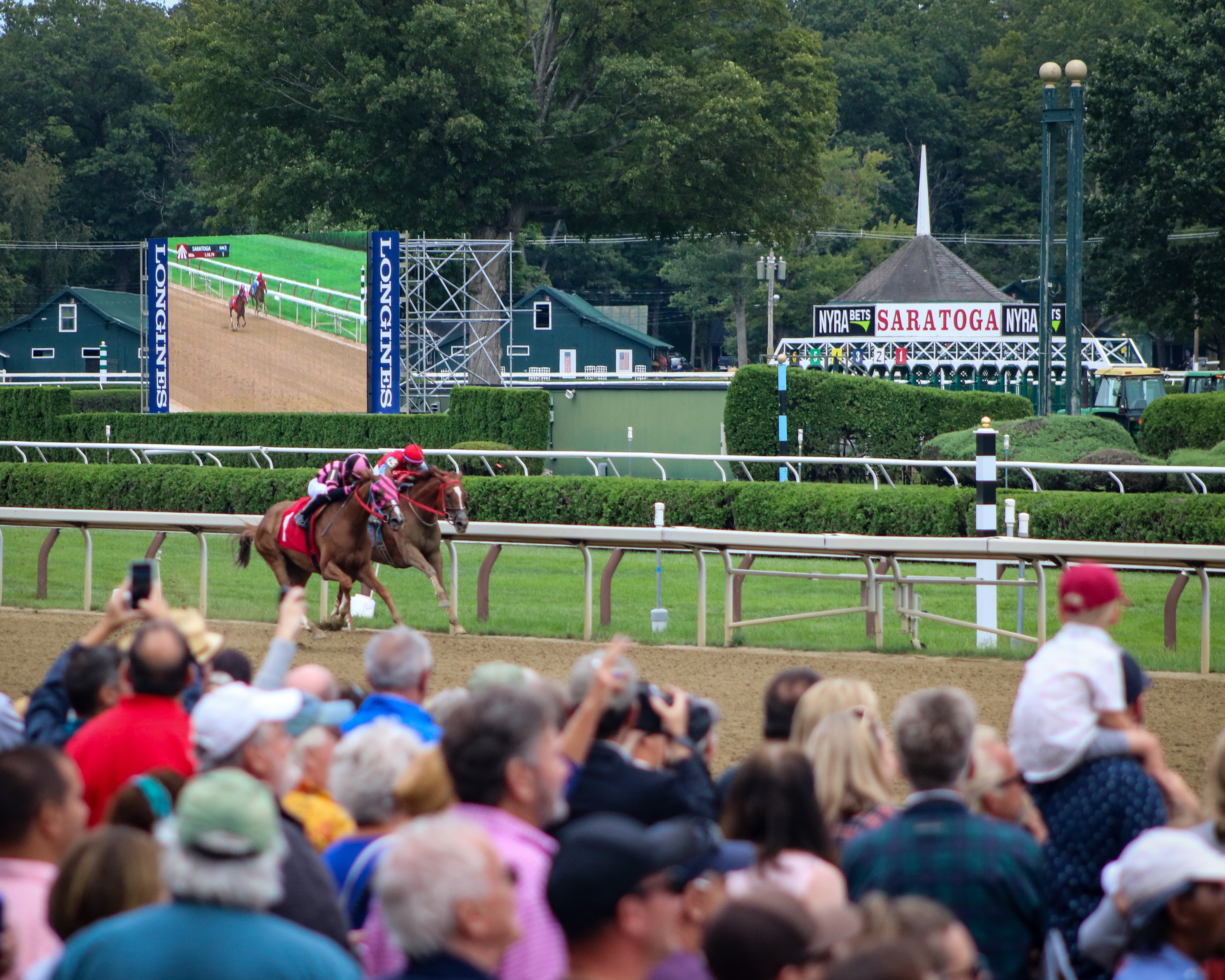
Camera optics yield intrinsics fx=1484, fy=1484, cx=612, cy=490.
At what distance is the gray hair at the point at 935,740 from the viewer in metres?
2.91

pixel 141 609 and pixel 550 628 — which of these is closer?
pixel 141 609

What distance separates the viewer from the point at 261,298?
2258 centimetres

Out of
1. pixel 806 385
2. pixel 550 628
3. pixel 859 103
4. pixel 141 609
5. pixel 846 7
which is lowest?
pixel 550 628

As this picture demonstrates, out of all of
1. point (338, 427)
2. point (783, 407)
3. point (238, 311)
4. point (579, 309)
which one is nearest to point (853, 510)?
point (783, 407)

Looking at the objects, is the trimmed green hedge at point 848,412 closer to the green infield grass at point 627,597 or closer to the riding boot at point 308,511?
the green infield grass at point 627,597

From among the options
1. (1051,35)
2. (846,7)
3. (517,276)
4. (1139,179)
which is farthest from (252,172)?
(846,7)

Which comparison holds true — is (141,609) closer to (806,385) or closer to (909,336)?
(806,385)

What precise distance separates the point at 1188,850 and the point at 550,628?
7.54 meters

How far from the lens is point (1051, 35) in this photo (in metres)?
58.8

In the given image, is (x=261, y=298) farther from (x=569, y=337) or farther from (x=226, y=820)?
(x=569, y=337)

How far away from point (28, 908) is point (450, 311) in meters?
25.1

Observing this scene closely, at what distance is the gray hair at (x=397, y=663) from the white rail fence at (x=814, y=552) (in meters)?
4.91

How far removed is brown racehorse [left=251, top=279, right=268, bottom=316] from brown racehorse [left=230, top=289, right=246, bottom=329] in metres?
0.13

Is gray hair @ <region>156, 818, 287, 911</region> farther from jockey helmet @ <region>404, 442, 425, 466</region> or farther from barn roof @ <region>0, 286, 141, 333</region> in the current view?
barn roof @ <region>0, 286, 141, 333</region>
